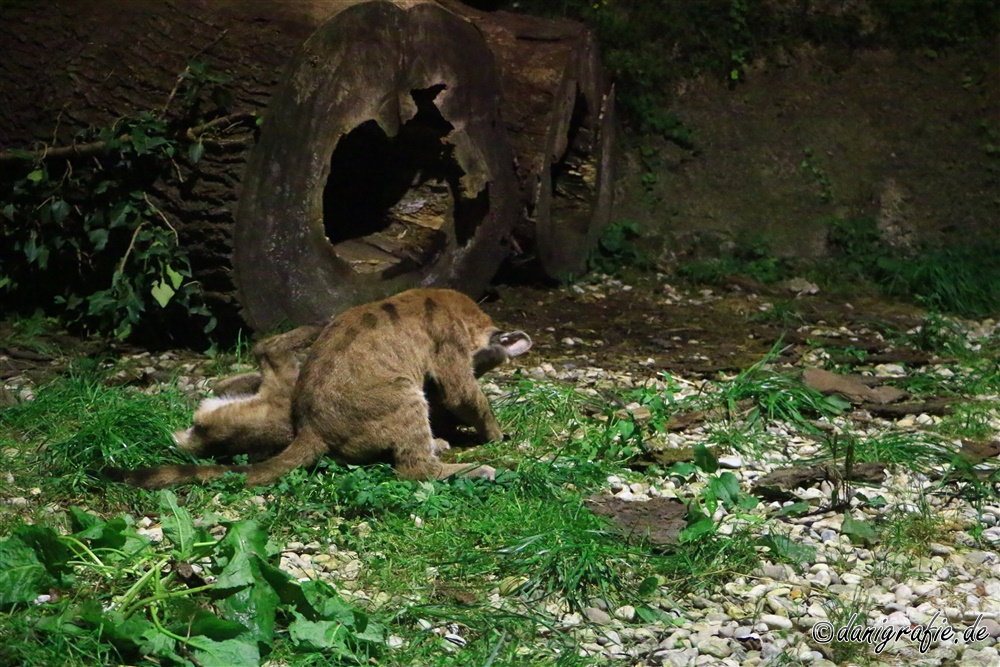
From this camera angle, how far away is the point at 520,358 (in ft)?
24.3

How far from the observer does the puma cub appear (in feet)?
16.9

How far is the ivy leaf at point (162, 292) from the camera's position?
22.7 feet

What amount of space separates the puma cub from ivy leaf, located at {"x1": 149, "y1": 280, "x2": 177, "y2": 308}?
135 cm

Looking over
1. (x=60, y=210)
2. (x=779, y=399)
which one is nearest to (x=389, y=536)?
(x=779, y=399)

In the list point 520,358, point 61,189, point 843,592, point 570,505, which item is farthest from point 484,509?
point 61,189

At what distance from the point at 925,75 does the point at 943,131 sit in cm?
70

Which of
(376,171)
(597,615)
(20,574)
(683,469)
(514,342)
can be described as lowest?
(597,615)

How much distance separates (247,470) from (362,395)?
0.60m

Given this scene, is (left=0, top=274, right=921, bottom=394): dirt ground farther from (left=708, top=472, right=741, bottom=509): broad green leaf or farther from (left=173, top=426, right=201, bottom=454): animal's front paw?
(left=708, top=472, right=741, bottom=509): broad green leaf

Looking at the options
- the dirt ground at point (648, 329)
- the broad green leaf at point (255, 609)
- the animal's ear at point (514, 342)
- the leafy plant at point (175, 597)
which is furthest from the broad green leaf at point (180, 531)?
the dirt ground at point (648, 329)

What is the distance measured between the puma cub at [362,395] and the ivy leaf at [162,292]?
1354 millimetres

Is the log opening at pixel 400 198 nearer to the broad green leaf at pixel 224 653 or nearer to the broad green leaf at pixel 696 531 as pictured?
the broad green leaf at pixel 696 531

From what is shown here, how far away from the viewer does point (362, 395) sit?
5172mm

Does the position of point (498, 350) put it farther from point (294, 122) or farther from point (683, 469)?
point (294, 122)
